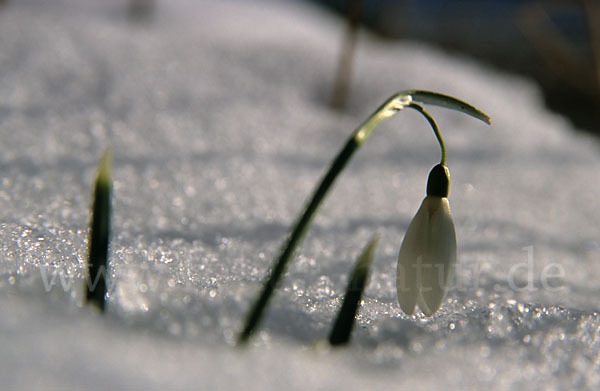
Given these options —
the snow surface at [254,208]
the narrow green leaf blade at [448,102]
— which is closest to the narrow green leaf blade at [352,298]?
the snow surface at [254,208]

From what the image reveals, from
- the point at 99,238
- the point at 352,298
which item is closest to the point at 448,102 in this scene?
the point at 352,298

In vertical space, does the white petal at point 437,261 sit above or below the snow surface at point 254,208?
above

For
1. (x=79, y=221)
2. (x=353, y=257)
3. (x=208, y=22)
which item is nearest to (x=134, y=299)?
(x=79, y=221)

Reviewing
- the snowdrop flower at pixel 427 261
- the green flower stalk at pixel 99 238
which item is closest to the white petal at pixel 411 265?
the snowdrop flower at pixel 427 261

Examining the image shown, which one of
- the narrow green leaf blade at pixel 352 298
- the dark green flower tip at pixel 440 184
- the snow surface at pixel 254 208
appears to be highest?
the dark green flower tip at pixel 440 184

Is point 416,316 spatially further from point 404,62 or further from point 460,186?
point 404,62

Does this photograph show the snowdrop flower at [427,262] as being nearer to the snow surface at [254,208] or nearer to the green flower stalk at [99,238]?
the snow surface at [254,208]
